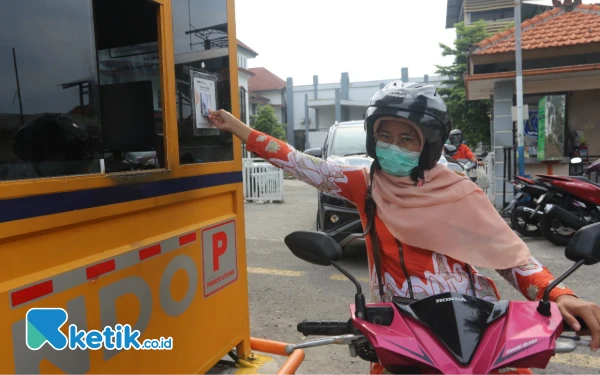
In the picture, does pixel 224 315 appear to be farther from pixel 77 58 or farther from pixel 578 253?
pixel 578 253

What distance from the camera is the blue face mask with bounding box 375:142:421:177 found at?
6.05ft

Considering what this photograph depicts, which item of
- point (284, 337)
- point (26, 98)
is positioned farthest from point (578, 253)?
point (284, 337)

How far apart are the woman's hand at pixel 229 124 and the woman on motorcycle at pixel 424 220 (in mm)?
568

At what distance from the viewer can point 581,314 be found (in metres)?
1.47

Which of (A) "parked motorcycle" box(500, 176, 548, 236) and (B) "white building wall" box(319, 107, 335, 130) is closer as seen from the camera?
(A) "parked motorcycle" box(500, 176, 548, 236)

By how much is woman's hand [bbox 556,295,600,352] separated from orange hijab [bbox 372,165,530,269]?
0.21 m

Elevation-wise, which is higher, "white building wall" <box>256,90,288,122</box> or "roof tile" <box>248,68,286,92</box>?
"roof tile" <box>248,68,286,92</box>

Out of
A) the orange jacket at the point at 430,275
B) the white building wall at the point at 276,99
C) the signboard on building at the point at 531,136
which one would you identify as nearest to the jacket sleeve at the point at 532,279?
the orange jacket at the point at 430,275

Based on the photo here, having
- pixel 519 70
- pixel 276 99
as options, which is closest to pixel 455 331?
pixel 519 70

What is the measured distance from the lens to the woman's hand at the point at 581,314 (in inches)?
56.2

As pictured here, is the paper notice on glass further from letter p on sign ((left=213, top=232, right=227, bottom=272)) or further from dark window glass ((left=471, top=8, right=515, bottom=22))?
dark window glass ((left=471, top=8, right=515, bottom=22))

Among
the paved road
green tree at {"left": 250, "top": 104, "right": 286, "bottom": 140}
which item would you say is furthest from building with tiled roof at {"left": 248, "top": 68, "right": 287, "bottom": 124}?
the paved road

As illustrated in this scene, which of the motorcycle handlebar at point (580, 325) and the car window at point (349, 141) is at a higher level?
the car window at point (349, 141)

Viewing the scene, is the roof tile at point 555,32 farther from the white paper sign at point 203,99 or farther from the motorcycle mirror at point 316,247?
the motorcycle mirror at point 316,247
